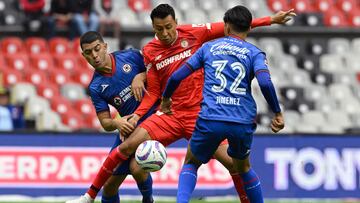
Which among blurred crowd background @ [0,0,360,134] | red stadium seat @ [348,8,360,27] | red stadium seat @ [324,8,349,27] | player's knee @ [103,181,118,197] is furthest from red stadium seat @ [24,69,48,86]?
player's knee @ [103,181,118,197]

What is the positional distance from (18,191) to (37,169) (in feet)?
1.43

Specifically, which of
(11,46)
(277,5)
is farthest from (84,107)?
(277,5)

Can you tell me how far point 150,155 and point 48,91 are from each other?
9580 millimetres

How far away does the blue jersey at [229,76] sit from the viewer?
10500mm

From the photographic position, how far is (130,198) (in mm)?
16172

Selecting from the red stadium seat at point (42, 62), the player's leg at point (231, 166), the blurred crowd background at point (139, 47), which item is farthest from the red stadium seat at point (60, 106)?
the player's leg at point (231, 166)

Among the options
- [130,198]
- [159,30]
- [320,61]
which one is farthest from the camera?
[320,61]

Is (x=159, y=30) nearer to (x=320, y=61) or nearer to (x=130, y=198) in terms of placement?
(x=130, y=198)

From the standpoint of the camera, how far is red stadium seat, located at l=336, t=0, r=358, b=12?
958 inches

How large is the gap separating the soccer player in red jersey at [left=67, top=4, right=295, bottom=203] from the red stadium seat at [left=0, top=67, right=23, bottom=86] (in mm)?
9204

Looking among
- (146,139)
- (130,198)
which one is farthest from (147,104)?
(130,198)

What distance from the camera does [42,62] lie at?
21.2m

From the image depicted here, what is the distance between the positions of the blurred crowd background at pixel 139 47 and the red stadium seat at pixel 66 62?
19 mm

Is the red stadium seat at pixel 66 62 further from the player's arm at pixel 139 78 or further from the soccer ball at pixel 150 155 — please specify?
the soccer ball at pixel 150 155
